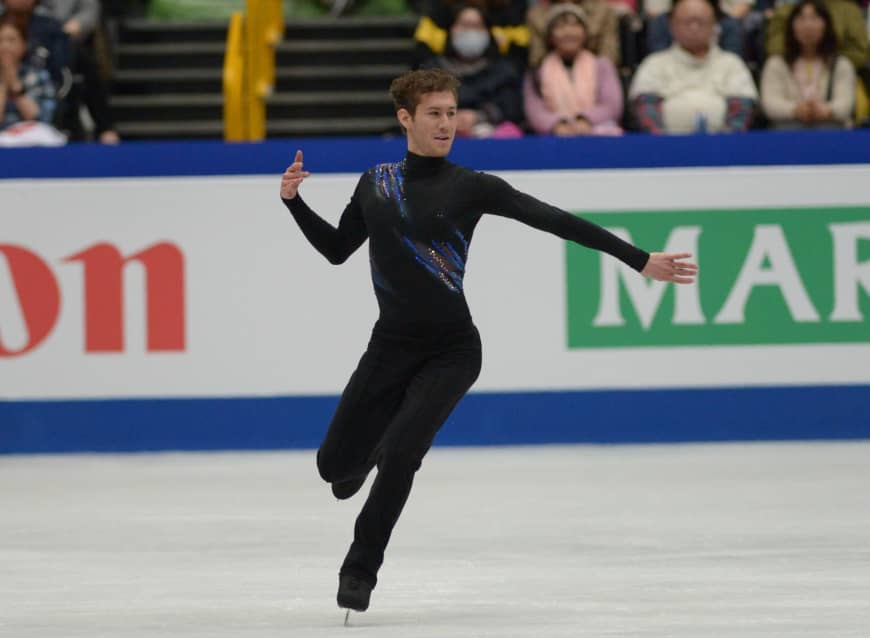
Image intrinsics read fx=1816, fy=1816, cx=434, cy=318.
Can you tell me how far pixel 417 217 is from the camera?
5.18 meters

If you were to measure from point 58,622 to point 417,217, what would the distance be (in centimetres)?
150

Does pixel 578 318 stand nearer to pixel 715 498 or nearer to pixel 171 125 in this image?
pixel 715 498

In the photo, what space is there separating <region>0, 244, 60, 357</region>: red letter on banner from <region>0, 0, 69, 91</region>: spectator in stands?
196 centimetres

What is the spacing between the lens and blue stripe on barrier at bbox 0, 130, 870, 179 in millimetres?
9047

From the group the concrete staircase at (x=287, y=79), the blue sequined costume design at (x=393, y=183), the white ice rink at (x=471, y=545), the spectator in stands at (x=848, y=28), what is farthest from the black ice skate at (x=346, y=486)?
the concrete staircase at (x=287, y=79)

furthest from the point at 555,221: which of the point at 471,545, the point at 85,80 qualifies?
the point at 85,80

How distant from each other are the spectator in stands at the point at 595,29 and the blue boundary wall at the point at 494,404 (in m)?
1.56

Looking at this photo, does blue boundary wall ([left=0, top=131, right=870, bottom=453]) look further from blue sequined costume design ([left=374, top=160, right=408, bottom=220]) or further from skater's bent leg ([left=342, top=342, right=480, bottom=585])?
skater's bent leg ([left=342, top=342, right=480, bottom=585])

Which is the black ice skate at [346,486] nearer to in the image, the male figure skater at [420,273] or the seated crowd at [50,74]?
the male figure skater at [420,273]

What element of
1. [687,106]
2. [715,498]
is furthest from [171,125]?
[715,498]

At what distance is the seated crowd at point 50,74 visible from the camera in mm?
10219

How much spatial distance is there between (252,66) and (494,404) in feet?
10.8

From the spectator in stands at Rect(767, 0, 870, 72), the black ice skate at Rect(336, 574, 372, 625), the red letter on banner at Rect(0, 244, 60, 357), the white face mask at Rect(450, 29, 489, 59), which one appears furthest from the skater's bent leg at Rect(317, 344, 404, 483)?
the spectator in stands at Rect(767, 0, 870, 72)

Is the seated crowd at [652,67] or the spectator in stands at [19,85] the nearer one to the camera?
the seated crowd at [652,67]
